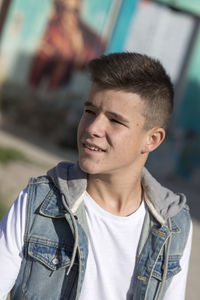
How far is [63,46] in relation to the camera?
33.0 ft

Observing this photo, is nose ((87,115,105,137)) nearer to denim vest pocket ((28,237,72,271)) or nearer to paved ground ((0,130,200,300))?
denim vest pocket ((28,237,72,271))

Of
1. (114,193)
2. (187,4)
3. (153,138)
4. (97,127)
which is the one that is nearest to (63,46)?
(187,4)

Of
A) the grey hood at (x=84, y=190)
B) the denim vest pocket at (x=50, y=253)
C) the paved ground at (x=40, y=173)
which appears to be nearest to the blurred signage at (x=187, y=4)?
the paved ground at (x=40, y=173)

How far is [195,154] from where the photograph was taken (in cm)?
1052

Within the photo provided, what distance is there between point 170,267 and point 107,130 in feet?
2.09

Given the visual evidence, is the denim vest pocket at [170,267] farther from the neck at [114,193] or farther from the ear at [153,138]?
the ear at [153,138]

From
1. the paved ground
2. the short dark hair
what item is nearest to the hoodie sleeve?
the short dark hair

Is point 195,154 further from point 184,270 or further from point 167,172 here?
point 184,270

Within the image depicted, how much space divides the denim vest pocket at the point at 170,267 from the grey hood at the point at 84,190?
0.16 m

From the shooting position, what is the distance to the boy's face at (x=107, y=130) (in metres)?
1.98

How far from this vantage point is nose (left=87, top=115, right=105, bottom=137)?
1954mm

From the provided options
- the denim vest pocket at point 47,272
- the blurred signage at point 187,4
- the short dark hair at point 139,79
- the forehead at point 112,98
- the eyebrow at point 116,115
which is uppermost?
the blurred signage at point 187,4

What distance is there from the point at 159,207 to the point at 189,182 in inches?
335

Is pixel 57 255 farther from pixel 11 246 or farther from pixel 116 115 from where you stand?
pixel 116 115
